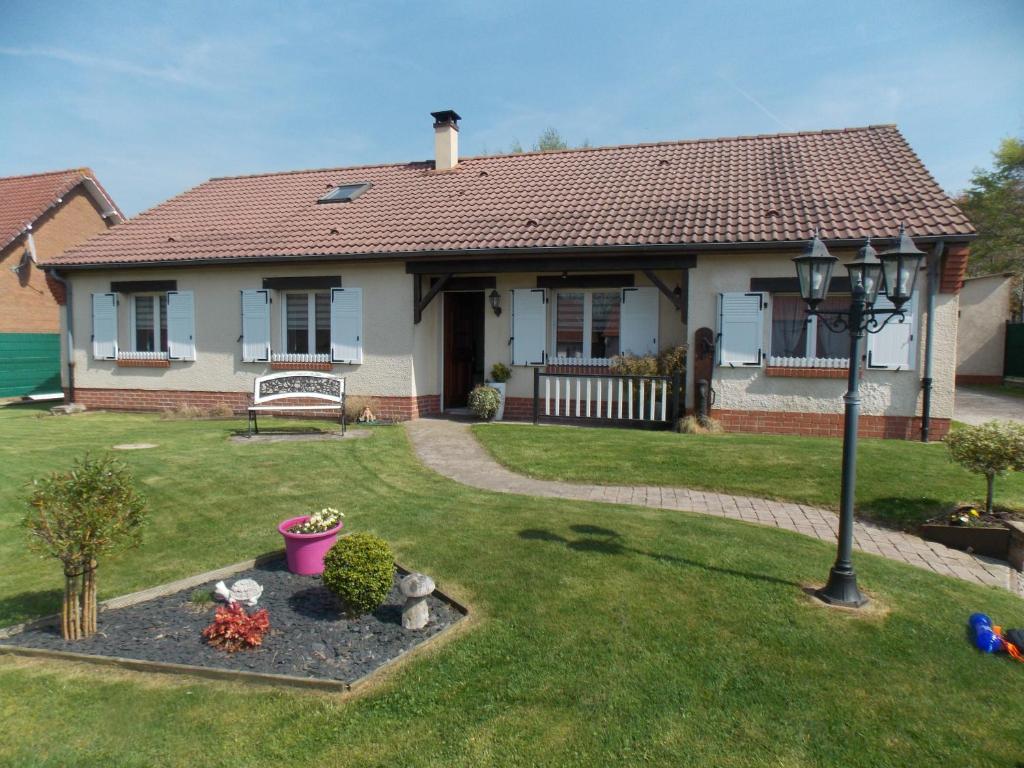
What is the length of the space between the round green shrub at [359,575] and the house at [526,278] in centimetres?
779

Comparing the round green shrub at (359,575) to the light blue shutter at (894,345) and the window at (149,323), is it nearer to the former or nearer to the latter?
the light blue shutter at (894,345)

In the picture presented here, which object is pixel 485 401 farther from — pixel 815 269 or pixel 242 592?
pixel 815 269

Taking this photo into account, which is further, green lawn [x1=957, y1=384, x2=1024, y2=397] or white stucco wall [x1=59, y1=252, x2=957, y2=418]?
green lawn [x1=957, y1=384, x2=1024, y2=397]

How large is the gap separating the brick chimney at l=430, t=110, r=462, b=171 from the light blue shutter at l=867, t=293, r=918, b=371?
9.79 m

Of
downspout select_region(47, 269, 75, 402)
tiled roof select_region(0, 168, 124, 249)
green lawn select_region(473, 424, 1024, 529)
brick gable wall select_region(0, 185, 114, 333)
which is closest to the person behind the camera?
green lawn select_region(473, 424, 1024, 529)

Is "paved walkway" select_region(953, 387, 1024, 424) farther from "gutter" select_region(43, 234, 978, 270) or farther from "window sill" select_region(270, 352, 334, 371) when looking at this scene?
"window sill" select_region(270, 352, 334, 371)

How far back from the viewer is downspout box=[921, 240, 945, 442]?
952cm

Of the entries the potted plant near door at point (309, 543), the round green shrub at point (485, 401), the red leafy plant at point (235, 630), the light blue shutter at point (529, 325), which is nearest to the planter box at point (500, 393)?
the round green shrub at point (485, 401)

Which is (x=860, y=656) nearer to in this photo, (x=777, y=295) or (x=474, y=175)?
(x=777, y=295)

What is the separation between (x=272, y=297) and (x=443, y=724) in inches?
435

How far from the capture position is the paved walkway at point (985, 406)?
40.8 ft

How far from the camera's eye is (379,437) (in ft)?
32.5

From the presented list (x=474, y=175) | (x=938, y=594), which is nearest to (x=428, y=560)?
(x=938, y=594)

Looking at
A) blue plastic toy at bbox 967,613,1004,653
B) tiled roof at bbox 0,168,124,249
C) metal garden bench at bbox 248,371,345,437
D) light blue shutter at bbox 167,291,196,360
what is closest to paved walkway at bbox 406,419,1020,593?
blue plastic toy at bbox 967,613,1004,653
